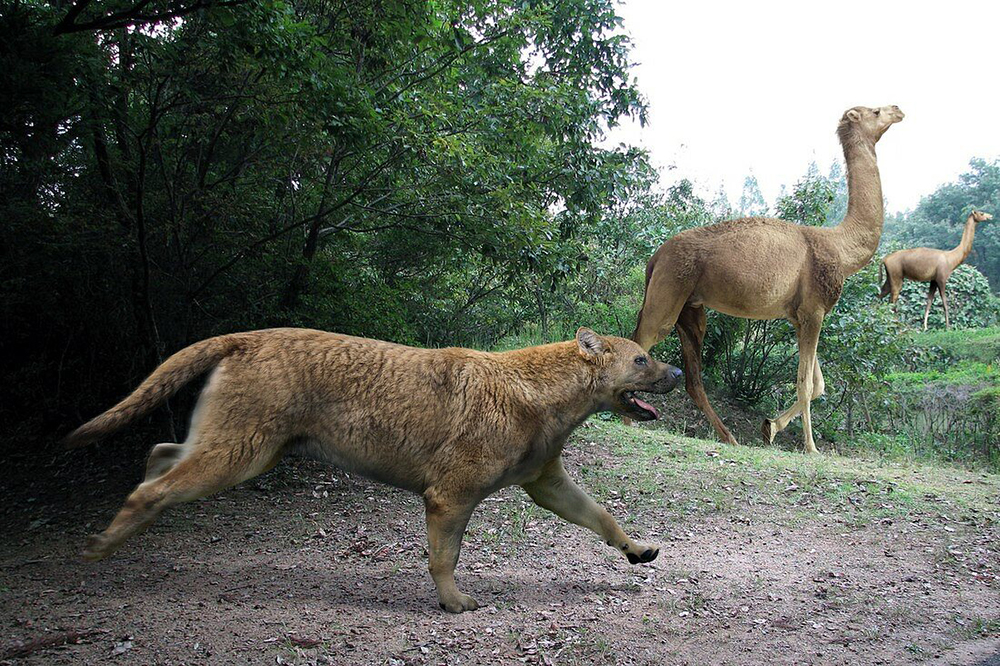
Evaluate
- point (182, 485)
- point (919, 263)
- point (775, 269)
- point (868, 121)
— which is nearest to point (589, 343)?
point (182, 485)

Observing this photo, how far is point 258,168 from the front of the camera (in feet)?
26.0

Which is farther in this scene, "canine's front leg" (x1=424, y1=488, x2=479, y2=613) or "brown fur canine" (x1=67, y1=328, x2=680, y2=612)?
"canine's front leg" (x1=424, y1=488, x2=479, y2=613)

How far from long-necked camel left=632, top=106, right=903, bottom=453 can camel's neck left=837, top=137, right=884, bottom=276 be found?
0.5 inches

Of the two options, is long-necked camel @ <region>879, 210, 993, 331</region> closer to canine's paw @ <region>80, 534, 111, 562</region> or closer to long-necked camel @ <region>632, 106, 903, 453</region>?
long-necked camel @ <region>632, 106, 903, 453</region>

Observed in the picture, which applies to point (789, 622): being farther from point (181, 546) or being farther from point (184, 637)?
point (181, 546)

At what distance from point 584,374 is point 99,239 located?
4952 mm

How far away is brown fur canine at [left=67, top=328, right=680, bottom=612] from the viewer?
4.57m

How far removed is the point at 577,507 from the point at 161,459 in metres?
2.92

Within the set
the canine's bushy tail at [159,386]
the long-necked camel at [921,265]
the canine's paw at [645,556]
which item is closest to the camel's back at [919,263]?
the long-necked camel at [921,265]

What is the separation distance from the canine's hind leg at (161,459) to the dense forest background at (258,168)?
2.07 meters

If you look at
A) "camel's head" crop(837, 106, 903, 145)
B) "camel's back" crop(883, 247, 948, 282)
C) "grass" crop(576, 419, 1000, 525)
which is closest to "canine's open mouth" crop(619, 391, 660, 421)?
"grass" crop(576, 419, 1000, 525)

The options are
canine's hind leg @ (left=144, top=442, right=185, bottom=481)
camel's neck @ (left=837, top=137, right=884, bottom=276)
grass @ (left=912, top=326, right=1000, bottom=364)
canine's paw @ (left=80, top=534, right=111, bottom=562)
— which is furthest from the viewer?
grass @ (left=912, top=326, right=1000, bottom=364)

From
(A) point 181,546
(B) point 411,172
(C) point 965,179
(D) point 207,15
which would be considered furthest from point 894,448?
(C) point 965,179

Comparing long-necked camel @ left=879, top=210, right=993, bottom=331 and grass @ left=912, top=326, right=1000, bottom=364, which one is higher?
long-necked camel @ left=879, top=210, right=993, bottom=331
